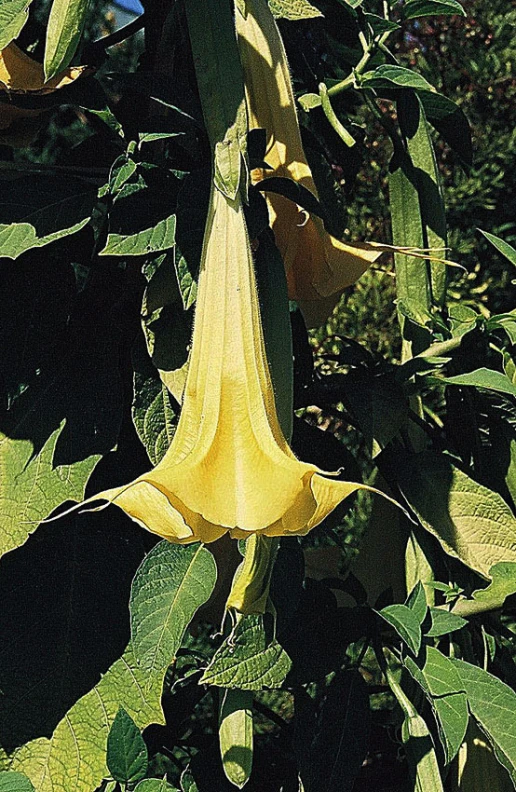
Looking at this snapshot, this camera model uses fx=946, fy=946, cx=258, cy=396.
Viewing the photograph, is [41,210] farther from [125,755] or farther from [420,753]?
[420,753]

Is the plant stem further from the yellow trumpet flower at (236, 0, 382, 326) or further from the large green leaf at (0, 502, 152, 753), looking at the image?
the large green leaf at (0, 502, 152, 753)

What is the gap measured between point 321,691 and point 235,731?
0.15 metres

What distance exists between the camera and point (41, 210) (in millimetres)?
836

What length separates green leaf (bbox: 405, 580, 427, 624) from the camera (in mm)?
809

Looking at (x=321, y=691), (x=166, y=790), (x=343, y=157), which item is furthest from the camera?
(x=343, y=157)

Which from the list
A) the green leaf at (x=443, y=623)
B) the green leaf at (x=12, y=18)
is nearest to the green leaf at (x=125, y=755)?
the green leaf at (x=443, y=623)

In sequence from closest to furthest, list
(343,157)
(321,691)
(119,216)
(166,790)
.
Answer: (166,790) < (119,216) < (321,691) < (343,157)

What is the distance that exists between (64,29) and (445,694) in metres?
0.59

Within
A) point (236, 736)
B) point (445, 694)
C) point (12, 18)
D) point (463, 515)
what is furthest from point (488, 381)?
point (12, 18)

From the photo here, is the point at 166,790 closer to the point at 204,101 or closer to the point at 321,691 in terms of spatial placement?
the point at 321,691

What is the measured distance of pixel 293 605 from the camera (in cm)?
82

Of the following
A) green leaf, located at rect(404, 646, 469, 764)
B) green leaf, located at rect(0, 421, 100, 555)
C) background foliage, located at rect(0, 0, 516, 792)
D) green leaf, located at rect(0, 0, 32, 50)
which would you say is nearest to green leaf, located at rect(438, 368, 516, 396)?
background foliage, located at rect(0, 0, 516, 792)

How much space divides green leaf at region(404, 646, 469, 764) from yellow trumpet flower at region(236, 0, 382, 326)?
33 cm

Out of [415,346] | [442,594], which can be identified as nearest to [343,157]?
[415,346]
